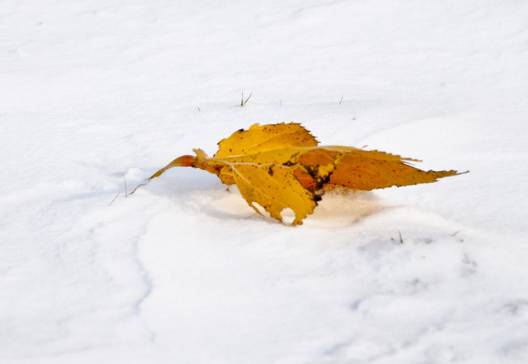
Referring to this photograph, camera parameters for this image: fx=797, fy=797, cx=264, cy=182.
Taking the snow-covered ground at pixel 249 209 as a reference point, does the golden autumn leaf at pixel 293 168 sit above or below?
above

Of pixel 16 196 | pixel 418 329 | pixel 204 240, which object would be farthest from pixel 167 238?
pixel 418 329

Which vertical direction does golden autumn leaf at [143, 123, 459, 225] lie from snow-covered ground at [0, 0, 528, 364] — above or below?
above

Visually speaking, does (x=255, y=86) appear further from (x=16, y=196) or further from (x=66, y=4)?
(x=66, y=4)

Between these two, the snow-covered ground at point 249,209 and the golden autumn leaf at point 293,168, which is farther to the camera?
the golden autumn leaf at point 293,168

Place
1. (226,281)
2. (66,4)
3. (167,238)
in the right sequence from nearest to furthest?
(226,281)
(167,238)
(66,4)
